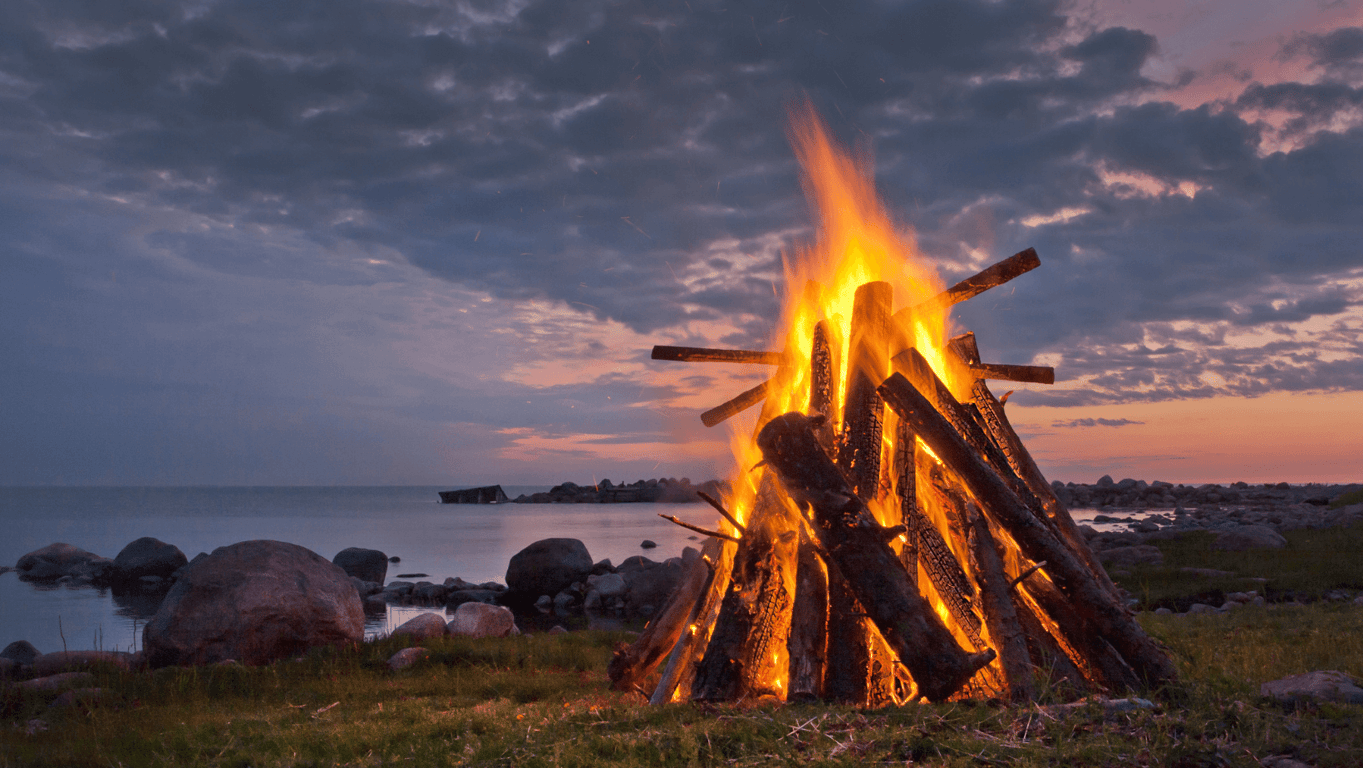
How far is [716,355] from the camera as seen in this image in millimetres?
8906

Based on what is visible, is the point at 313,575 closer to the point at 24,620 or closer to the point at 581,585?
the point at 581,585

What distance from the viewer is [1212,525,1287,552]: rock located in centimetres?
2155

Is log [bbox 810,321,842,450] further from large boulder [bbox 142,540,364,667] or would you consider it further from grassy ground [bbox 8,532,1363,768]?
large boulder [bbox 142,540,364,667]

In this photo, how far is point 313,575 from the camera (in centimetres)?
1227

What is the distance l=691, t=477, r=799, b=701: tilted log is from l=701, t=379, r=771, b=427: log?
7.96 ft

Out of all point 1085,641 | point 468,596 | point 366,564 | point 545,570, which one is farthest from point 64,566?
point 1085,641

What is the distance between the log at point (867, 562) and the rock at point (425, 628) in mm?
8431

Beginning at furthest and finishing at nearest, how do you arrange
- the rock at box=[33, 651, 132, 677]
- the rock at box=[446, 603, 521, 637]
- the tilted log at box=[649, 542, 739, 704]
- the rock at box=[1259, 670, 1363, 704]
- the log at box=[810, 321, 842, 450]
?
the rock at box=[446, 603, 521, 637] < the rock at box=[33, 651, 132, 677] < the log at box=[810, 321, 842, 450] < the tilted log at box=[649, 542, 739, 704] < the rock at box=[1259, 670, 1363, 704]

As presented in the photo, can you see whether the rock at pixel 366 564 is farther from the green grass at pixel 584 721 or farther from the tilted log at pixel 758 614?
the tilted log at pixel 758 614

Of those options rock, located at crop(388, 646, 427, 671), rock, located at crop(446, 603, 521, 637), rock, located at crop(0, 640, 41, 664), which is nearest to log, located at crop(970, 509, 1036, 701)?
rock, located at crop(388, 646, 427, 671)

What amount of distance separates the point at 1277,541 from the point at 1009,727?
23118mm

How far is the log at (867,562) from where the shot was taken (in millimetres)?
5316

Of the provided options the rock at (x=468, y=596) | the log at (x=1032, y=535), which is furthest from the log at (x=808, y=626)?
the rock at (x=468, y=596)

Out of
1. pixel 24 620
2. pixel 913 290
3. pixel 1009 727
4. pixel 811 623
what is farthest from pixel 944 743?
pixel 24 620
